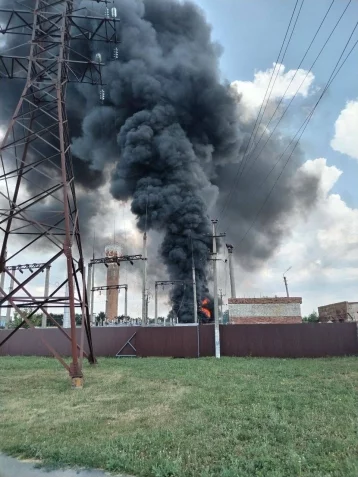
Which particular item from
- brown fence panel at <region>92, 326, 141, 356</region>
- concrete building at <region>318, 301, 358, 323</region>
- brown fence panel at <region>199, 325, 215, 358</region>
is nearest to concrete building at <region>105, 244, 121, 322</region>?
concrete building at <region>318, 301, 358, 323</region>

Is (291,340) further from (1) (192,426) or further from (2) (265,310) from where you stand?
(1) (192,426)

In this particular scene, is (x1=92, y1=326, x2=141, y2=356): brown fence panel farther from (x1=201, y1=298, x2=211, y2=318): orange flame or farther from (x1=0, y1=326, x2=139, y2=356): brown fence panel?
(x1=201, y1=298, x2=211, y2=318): orange flame

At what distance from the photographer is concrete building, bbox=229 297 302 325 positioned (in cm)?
2534

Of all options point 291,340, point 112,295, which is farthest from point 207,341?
point 112,295

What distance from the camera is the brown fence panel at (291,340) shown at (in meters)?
17.4

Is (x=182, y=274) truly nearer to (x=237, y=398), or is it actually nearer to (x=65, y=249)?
(x=65, y=249)

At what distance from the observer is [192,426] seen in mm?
5379

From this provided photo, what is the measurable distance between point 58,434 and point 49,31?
46.9 feet

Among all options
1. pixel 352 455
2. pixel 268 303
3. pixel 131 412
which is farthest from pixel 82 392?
pixel 268 303

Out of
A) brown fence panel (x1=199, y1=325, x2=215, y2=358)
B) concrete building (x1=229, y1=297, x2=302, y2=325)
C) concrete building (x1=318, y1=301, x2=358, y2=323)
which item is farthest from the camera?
concrete building (x1=318, y1=301, x2=358, y2=323)

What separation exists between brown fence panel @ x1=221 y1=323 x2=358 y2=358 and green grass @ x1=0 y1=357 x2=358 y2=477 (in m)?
7.57

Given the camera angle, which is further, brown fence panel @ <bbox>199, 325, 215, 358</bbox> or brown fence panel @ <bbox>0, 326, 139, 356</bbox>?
brown fence panel @ <bbox>0, 326, 139, 356</bbox>

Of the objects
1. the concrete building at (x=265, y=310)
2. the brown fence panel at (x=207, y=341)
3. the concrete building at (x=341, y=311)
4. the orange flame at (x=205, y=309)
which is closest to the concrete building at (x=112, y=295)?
the orange flame at (x=205, y=309)

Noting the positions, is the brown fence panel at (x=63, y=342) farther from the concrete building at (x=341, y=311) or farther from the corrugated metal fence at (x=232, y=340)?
the concrete building at (x=341, y=311)
